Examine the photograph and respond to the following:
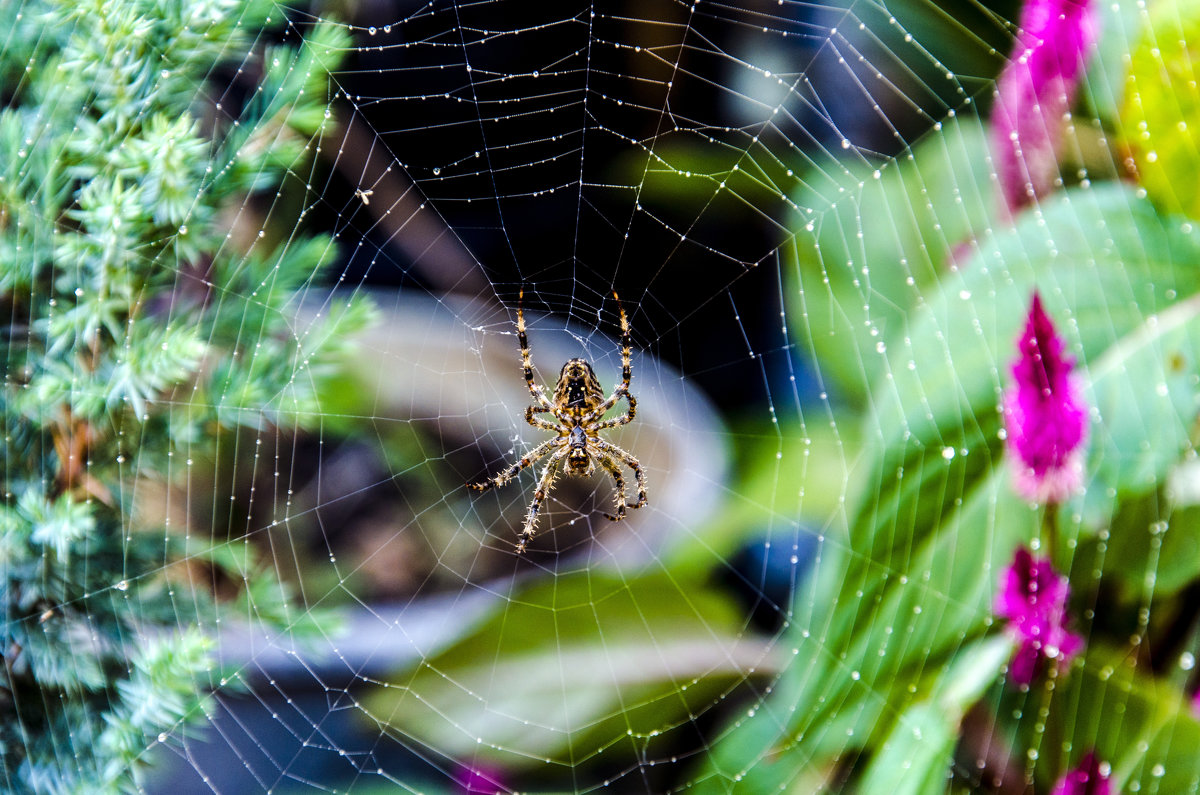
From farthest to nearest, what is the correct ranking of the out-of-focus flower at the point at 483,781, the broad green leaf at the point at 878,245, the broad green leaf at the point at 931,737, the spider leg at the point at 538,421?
the spider leg at the point at 538,421
the out-of-focus flower at the point at 483,781
the broad green leaf at the point at 878,245
the broad green leaf at the point at 931,737

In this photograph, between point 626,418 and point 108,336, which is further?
point 626,418

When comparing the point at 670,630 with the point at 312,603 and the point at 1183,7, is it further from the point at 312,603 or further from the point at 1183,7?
the point at 1183,7

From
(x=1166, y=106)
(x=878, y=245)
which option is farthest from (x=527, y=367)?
(x=1166, y=106)

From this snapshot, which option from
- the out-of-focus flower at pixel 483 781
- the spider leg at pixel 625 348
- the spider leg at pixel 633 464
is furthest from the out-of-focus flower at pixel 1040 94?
the out-of-focus flower at pixel 483 781

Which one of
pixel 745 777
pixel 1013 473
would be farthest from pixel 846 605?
pixel 745 777

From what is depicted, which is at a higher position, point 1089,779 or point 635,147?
point 635,147

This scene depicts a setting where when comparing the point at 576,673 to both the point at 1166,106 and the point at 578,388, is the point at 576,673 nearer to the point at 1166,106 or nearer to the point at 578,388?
the point at 578,388

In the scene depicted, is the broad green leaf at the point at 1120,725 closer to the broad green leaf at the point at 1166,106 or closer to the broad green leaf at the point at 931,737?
the broad green leaf at the point at 931,737
